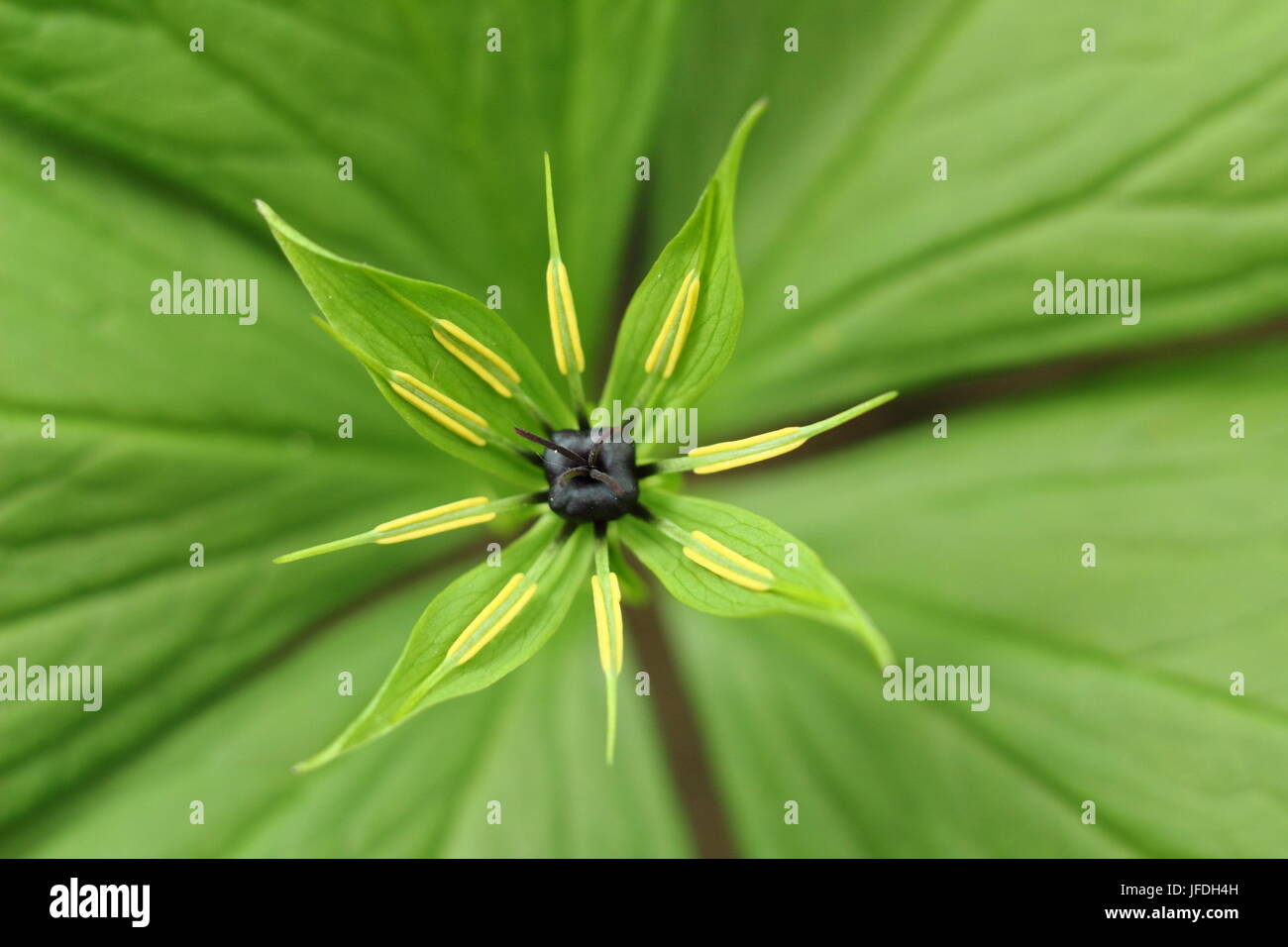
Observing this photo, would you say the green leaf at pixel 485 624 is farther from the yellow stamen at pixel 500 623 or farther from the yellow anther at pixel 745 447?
the yellow anther at pixel 745 447

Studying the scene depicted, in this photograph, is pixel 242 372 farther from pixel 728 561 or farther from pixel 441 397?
pixel 728 561

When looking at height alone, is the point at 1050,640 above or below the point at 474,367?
below

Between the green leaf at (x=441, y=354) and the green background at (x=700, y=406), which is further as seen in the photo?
the green background at (x=700, y=406)

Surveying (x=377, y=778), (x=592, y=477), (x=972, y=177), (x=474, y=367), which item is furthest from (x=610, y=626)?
(x=972, y=177)

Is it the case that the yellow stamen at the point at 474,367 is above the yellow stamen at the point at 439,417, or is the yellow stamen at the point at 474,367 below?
above

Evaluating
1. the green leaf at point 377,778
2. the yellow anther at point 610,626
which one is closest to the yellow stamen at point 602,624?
the yellow anther at point 610,626

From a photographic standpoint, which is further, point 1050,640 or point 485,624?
point 1050,640
